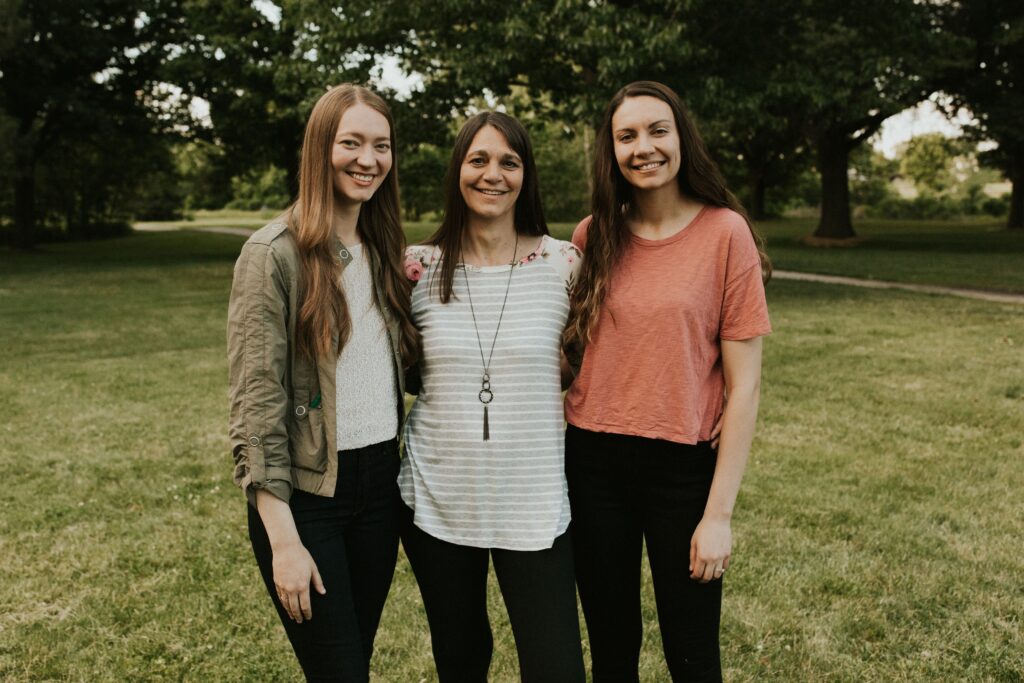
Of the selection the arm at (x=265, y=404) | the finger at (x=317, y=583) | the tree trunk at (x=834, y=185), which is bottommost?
the finger at (x=317, y=583)

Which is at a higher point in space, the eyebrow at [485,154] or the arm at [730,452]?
the eyebrow at [485,154]

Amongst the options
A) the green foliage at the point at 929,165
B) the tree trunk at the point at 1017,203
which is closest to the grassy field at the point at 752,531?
the tree trunk at the point at 1017,203

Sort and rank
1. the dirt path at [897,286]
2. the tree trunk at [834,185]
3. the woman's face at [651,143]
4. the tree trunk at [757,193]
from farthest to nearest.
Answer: the tree trunk at [757,193] → the tree trunk at [834,185] → the dirt path at [897,286] → the woman's face at [651,143]

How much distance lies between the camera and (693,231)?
92.5 inches

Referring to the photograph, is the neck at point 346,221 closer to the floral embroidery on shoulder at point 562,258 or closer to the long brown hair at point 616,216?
the floral embroidery on shoulder at point 562,258

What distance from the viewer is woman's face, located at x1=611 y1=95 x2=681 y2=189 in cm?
237

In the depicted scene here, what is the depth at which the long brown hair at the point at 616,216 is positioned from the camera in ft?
7.73

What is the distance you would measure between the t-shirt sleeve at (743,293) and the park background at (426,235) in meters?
1.80

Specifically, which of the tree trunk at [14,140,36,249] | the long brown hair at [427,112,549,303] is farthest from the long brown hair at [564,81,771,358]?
the tree trunk at [14,140,36,249]

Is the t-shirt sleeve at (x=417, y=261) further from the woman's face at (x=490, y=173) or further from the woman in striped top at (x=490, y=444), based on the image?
the woman's face at (x=490, y=173)

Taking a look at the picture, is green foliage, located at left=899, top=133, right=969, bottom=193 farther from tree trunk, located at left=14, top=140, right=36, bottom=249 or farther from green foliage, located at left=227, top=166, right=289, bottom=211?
tree trunk, located at left=14, top=140, right=36, bottom=249

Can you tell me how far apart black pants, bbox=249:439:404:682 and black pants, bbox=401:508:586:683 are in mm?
124

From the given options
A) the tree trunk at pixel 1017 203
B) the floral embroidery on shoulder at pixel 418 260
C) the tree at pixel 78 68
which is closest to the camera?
the floral embroidery on shoulder at pixel 418 260

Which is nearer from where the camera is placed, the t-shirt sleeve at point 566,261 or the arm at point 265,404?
the arm at point 265,404
